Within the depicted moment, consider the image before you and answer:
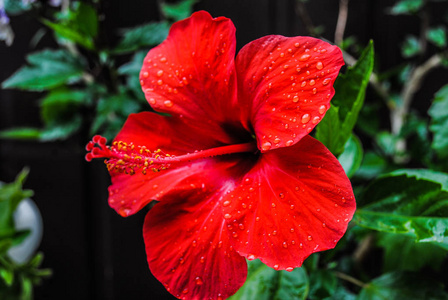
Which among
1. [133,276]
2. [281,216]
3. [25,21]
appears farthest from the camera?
[133,276]

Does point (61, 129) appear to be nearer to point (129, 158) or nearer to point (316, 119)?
point (129, 158)

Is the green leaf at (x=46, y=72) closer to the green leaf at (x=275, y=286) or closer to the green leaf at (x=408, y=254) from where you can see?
the green leaf at (x=275, y=286)

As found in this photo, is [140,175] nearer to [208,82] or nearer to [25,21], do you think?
[208,82]

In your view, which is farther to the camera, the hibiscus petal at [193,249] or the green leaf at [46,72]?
the green leaf at [46,72]

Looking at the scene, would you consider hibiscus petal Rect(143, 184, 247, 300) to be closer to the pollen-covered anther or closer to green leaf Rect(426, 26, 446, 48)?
the pollen-covered anther

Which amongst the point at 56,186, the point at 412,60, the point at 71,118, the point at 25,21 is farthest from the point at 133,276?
the point at 412,60

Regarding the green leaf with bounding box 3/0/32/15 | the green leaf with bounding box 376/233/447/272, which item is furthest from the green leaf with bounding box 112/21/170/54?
the green leaf with bounding box 376/233/447/272

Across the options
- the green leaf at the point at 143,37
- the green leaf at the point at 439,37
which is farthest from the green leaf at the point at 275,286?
the green leaf at the point at 439,37
